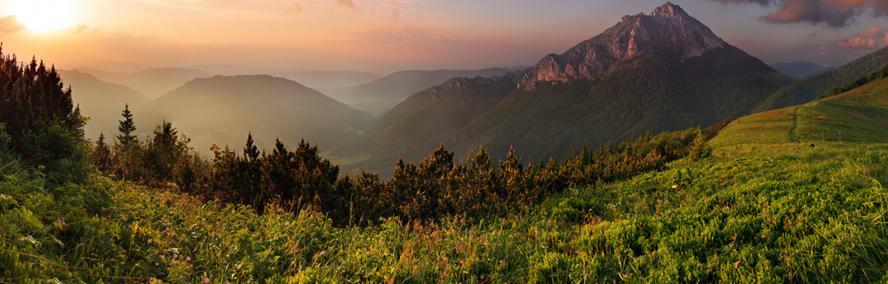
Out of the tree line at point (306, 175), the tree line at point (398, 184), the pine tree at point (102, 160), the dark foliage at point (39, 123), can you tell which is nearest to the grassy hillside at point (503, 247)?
the dark foliage at point (39, 123)

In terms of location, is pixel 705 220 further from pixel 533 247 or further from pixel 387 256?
pixel 387 256

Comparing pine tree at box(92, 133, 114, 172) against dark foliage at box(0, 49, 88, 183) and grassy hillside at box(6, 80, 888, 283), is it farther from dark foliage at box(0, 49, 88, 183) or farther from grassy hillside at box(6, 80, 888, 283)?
grassy hillside at box(6, 80, 888, 283)

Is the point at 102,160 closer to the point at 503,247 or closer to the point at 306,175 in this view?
the point at 306,175

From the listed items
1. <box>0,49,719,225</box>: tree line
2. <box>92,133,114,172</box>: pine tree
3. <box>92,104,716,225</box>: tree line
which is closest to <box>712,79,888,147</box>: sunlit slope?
<box>0,49,719,225</box>: tree line

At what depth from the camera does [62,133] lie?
10.5m

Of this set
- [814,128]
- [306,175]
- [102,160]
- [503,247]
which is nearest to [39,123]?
[306,175]

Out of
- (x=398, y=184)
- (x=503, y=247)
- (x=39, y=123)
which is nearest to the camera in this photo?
(x=503, y=247)

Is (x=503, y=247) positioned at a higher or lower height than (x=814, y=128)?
lower

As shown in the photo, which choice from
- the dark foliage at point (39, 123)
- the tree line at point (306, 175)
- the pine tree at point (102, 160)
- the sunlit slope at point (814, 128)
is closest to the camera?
the dark foliage at point (39, 123)

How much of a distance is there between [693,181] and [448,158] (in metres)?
13.8

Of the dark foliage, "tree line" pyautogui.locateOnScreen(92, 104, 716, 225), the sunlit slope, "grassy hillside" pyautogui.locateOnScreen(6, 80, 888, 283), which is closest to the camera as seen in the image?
"grassy hillside" pyautogui.locateOnScreen(6, 80, 888, 283)

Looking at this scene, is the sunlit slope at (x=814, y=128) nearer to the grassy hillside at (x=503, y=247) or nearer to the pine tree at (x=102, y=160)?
the grassy hillside at (x=503, y=247)

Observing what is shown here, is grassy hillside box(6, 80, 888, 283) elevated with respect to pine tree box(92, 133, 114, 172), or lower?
elevated

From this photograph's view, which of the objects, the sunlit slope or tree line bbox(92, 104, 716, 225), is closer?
tree line bbox(92, 104, 716, 225)
